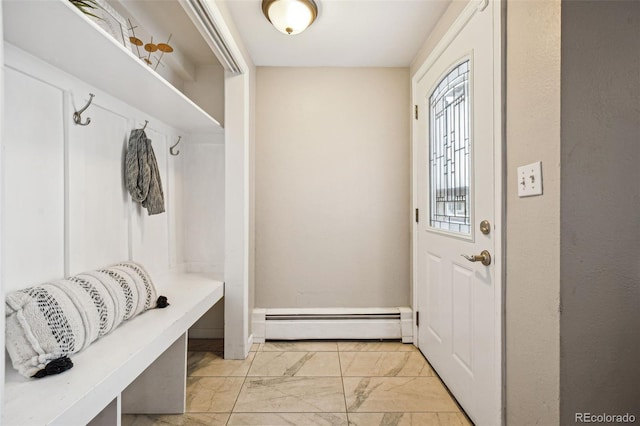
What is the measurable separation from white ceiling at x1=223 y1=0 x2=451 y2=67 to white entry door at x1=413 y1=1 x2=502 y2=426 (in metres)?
0.25

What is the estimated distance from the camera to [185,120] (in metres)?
2.18

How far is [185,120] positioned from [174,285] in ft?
3.65

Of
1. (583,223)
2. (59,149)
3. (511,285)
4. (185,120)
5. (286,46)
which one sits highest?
(286,46)

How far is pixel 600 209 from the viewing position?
102cm

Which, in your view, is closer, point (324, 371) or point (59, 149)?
point (59, 149)

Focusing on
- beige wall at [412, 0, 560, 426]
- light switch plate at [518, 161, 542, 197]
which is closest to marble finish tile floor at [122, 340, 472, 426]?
beige wall at [412, 0, 560, 426]

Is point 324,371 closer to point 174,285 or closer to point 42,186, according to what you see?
point 174,285

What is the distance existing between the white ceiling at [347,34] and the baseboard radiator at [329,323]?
198 cm

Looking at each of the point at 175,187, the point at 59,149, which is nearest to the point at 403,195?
the point at 175,187

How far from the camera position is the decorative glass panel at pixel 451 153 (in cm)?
171

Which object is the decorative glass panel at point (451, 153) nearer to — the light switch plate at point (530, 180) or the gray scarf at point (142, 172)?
the light switch plate at point (530, 180)

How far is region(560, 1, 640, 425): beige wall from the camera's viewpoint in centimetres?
101

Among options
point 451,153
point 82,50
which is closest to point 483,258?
point 451,153

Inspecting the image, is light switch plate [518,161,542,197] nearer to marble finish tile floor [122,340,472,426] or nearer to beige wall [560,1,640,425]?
beige wall [560,1,640,425]
